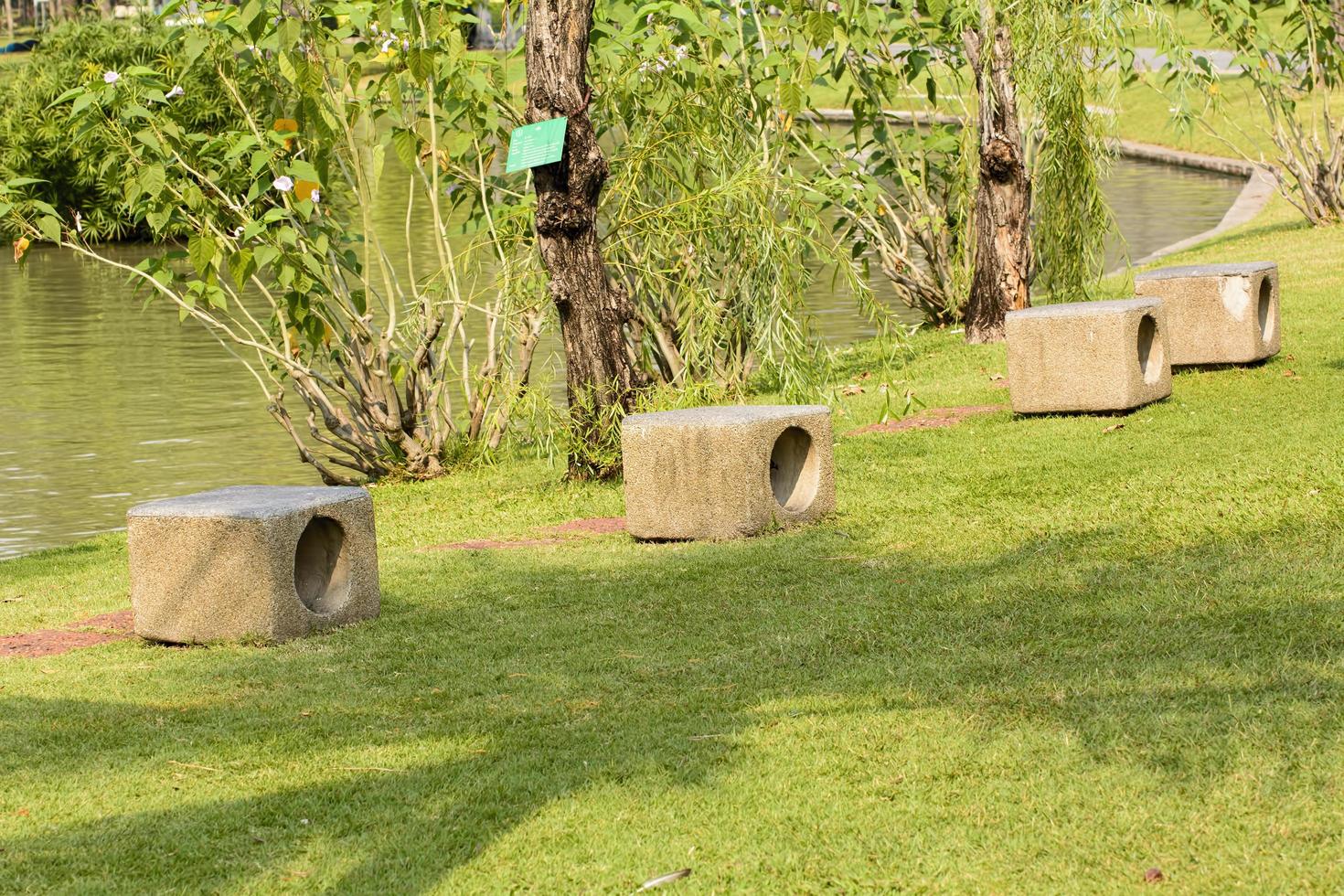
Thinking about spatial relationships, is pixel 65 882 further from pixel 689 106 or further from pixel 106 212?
pixel 106 212

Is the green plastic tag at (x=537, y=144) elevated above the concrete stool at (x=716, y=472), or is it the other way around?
the green plastic tag at (x=537, y=144)

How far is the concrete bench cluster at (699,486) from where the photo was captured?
21.9 ft

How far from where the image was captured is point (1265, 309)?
12148 millimetres

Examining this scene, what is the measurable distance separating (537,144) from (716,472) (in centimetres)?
230

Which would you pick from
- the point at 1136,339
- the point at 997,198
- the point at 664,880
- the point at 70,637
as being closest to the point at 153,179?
the point at 70,637

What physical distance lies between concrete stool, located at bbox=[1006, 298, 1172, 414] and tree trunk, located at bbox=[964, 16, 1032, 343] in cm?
308

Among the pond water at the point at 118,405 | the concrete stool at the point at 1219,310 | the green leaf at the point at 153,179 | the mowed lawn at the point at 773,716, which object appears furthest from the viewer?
the pond water at the point at 118,405

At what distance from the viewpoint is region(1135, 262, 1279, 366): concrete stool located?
11656 mm

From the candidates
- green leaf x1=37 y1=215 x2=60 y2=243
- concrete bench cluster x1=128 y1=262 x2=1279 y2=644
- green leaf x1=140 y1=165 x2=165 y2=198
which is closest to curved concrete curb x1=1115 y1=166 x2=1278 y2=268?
concrete bench cluster x1=128 y1=262 x2=1279 y2=644

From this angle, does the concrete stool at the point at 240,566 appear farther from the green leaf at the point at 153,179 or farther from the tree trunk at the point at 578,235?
the green leaf at the point at 153,179

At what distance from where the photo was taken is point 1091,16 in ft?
42.4

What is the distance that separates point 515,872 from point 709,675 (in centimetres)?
166

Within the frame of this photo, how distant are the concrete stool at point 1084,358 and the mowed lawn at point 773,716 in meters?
1.84

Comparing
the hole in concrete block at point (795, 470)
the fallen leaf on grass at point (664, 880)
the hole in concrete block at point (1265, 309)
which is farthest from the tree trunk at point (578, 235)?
the fallen leaf on grass at point (664, 880)
